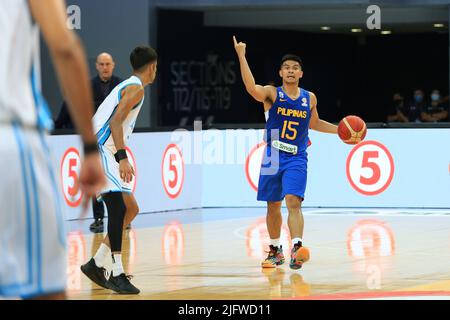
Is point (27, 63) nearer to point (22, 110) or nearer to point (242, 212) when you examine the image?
point (22, 110)

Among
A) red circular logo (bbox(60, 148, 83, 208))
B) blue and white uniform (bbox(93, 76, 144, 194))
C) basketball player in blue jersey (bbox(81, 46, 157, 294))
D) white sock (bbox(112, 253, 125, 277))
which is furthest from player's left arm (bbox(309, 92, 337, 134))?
red circular logo (bbox(60, 148, 83, 208))

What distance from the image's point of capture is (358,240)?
43.5ft

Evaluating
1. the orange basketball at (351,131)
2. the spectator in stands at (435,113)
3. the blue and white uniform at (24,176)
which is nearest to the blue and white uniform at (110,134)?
the orange basketball at (351,131)

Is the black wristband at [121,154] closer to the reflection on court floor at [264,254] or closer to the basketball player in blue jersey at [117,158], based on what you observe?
the basketball player in blue jersey at [117,158]

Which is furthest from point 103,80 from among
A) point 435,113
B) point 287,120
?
point 435,113

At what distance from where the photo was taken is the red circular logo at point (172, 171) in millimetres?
16828

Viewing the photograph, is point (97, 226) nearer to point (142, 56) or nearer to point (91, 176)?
point (142, 56)

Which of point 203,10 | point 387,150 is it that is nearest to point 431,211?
point 387,150

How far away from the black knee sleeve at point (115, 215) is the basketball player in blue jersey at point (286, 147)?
216 cm

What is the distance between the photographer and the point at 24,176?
3.63 metres

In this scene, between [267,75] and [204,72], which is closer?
[204,72]

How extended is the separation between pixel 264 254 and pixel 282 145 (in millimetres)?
1743

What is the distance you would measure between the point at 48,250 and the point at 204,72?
2627cm

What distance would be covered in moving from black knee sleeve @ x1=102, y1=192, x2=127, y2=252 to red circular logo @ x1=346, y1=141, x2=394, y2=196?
858 centimetres
